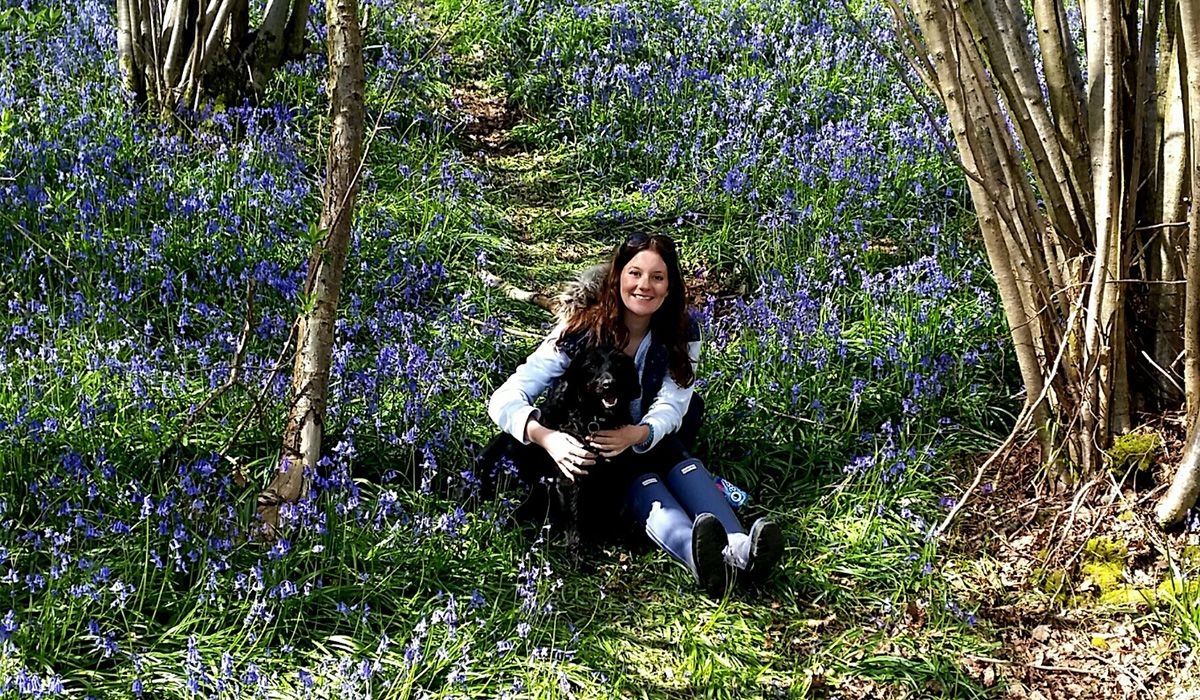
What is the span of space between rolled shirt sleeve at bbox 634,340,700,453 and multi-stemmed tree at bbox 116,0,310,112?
130 inches

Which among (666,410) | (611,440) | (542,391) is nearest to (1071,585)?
(666,410)

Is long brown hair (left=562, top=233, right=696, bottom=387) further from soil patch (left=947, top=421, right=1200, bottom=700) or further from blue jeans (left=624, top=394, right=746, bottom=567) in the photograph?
soil patch (left=947, top=421, right=1200, bottom=700)

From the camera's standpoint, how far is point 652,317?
4133 millimetres

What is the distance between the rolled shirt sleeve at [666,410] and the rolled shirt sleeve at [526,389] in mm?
320

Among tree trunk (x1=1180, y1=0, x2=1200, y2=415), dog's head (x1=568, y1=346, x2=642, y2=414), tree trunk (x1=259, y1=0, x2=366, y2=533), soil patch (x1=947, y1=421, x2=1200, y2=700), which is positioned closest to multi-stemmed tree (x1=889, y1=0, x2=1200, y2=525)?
tree trunk (x1=1180, y1=0, x2=1200, y2=415)

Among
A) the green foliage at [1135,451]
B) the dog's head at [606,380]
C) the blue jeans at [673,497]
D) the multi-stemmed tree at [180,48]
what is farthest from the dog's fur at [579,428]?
the multi-stemmed tree at [180,48]

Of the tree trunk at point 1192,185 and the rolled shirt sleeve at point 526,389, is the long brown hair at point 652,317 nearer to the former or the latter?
the rolled shirt sleeve at point 526,389

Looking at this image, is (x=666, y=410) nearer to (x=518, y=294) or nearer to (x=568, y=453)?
(x=568, y=453)

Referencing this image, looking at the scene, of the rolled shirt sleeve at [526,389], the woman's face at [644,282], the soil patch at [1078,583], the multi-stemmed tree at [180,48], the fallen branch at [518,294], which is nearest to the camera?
the soil patch at [1078,583]

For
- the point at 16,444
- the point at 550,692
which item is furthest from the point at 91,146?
the point at 550,692

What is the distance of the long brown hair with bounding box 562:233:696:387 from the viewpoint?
3.99 metres

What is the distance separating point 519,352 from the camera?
16.5ft

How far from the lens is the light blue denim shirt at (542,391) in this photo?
A: 3861 mm

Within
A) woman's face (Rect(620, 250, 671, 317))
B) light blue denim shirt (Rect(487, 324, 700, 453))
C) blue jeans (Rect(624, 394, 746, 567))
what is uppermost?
woman's face (Rect(620, 250, 671, 317))
